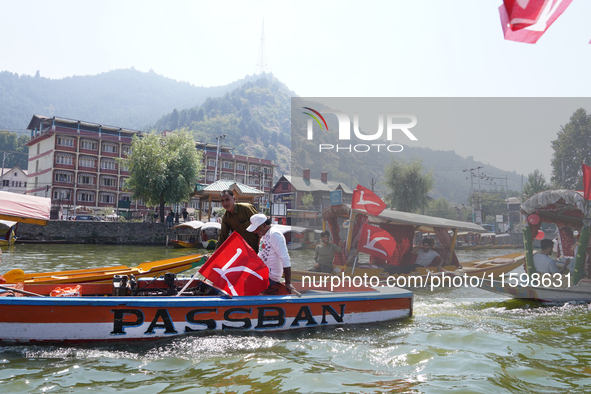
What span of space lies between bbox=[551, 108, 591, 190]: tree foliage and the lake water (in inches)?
188

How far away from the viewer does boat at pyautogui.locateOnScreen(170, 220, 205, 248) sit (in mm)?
28141

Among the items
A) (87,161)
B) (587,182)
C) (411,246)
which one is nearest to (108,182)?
(87,161)

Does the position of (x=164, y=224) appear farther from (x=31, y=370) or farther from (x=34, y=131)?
(x=34, y=131)

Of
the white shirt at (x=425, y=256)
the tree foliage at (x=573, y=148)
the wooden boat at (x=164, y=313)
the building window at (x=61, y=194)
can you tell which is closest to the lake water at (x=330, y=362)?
the wooden boat at (x=164, y=313)

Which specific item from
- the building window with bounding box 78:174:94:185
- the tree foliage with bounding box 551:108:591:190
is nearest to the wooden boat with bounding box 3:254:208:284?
the tree foliage with bounding box 551:108:591:190

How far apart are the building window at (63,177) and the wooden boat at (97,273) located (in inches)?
2170

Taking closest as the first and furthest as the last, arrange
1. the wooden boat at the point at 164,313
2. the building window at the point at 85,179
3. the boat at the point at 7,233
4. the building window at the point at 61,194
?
the wooden boat at the point at 164,313 → the boat at the point at 7,233 → the building window at the point at 61,194 → the building window at the point at 85,179

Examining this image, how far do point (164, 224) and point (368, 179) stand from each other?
23925mm

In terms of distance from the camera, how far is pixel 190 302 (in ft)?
20.0

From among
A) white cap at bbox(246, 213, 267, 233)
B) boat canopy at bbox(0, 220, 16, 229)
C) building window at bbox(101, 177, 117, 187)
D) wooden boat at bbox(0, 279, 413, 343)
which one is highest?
building window at bbox(101, 177, 117, 187)

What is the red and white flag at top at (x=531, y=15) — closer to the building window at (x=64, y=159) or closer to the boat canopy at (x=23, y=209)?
the boat canopy at (x=23, y=209)

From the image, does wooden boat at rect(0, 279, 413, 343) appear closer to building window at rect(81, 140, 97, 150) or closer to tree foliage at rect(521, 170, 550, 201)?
tree foliage at rect(521, 170, 550, 201)

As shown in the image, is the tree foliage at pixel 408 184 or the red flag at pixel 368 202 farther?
the tree foliage at pixel 408 184

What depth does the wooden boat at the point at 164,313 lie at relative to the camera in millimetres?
5520
